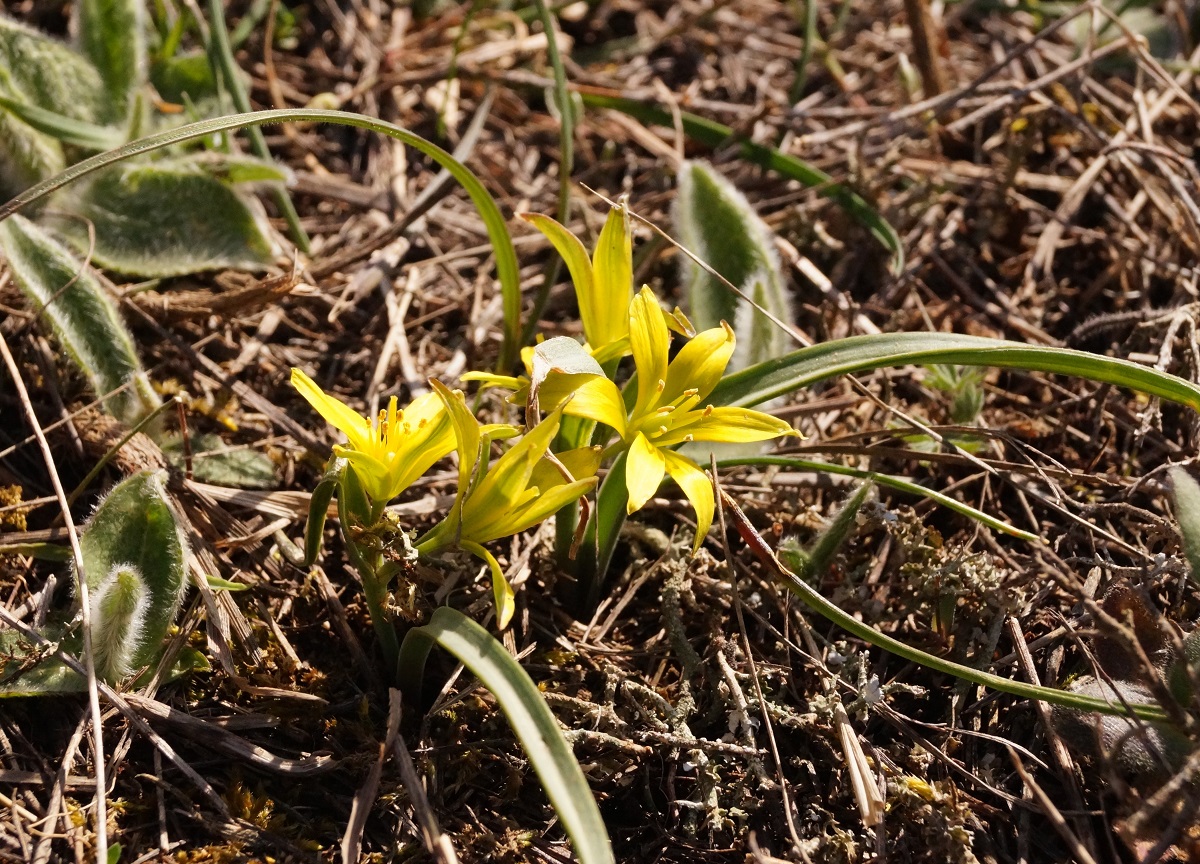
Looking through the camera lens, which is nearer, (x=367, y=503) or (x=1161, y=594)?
(x=367, y=503)

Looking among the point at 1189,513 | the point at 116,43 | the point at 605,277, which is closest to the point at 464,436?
the point at 605,277

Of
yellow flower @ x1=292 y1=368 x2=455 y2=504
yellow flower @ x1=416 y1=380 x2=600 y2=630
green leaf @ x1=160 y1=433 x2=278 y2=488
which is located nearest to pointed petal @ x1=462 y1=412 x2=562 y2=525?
yellow flower @ x1=416 y1=380 x2=600 y2=630

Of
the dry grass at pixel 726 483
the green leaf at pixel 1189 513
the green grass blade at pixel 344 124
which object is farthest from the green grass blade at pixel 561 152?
the green leaf at pixel 1189 513

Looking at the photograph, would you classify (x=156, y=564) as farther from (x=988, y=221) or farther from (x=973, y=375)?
(x=988, y=221)

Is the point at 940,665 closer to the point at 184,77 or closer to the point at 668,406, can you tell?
the point at 668,406

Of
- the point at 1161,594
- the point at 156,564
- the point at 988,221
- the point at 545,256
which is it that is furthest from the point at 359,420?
the point at 988,221

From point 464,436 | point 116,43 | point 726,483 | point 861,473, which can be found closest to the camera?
point 464,436
